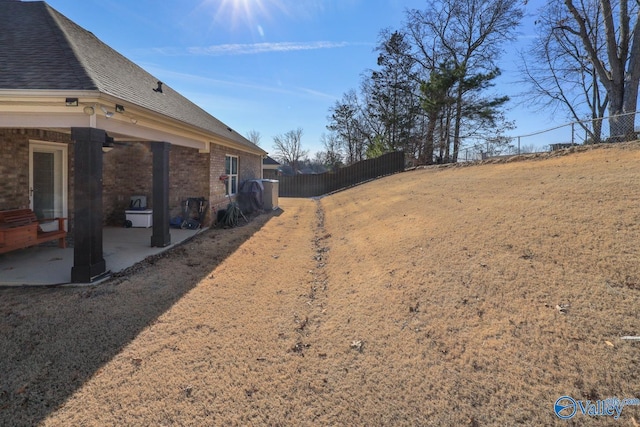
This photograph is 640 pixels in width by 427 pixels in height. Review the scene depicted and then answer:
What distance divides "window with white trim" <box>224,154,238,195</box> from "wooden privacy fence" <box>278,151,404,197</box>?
11.4 m

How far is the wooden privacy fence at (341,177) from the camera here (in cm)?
2112

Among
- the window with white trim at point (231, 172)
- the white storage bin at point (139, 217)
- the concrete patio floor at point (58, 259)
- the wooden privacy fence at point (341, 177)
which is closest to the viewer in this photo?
the concrete patio floor at point (58, 259)

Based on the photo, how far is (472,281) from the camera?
3.87 meters

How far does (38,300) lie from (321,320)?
3.81 metres

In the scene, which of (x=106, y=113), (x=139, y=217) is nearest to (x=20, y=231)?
(x=106, y=113)

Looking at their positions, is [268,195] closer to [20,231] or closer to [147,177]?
[147,177]

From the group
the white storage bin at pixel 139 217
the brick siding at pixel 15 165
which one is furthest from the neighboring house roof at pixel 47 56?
the white storage bin at pixel 139 217

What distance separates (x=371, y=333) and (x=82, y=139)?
4911 millimetres

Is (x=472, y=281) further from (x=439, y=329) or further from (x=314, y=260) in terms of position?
(x=314, y=260)

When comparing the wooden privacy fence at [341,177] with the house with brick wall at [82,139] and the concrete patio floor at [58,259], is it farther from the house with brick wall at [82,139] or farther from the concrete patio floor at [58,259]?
the concrete patio floor at [58,259]

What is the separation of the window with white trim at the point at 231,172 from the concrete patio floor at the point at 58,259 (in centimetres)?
422

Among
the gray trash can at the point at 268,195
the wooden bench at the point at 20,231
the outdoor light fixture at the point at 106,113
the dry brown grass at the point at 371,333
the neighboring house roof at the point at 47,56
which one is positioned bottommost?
the dry brown grass at the point at 371,333

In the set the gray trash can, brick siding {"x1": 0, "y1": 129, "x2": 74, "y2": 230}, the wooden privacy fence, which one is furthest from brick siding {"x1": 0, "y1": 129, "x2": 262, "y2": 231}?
the wooden privacy fence

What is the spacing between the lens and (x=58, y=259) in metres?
6.00
